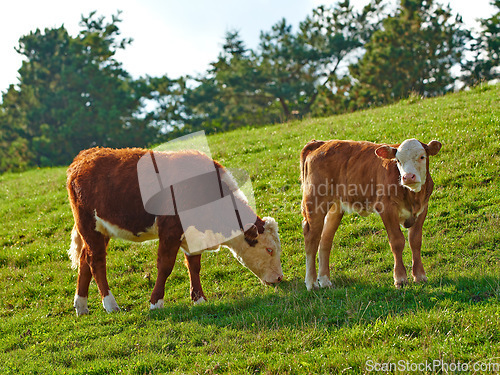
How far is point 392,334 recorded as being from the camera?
5402 mm

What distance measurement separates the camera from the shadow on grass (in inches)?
235

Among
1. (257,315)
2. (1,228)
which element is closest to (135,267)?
(257,315)

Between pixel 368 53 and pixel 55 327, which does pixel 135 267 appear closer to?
pixel 55 327

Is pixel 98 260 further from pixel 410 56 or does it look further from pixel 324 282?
pixel 410 56

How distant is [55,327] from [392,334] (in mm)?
4998

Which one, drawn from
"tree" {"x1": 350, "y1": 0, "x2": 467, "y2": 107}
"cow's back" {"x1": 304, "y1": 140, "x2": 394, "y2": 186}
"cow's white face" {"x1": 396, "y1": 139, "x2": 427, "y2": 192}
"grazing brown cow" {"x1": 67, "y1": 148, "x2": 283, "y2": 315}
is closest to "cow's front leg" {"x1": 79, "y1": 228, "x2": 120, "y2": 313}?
"grazing brown cow" {"x1": 67, "y1": 148, "x2": 283, "y2": 315}

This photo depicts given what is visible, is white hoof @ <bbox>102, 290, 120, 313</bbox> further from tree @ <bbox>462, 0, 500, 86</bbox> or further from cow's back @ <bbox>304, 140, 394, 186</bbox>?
tree @ <bbox>462, 0, 500, 86</bbox>

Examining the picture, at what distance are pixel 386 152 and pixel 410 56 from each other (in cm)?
3400

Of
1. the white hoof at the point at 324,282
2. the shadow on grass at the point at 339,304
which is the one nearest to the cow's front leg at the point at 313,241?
the white hoof at the point at 324,282

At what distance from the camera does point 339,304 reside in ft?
21.7

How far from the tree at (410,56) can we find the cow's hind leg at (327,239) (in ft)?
102

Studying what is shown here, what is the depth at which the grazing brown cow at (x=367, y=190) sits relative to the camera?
268 inches

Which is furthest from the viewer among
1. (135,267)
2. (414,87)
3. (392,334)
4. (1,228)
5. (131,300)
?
(414,87)

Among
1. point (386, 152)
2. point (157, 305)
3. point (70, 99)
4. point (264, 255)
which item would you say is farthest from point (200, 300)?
point (70, 99)
